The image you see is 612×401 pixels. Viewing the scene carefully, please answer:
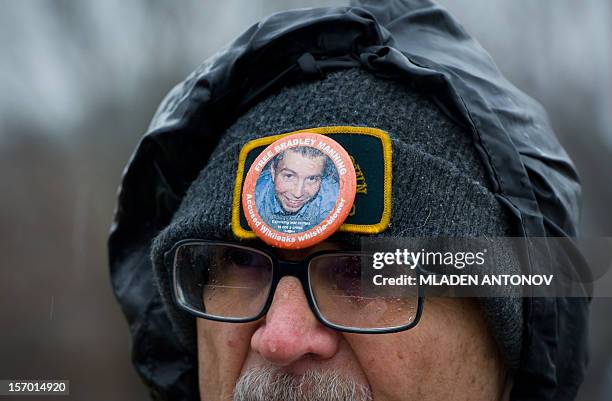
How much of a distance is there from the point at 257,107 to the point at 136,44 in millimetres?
2030

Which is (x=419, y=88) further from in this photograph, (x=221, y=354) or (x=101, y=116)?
(x=101, y=116)

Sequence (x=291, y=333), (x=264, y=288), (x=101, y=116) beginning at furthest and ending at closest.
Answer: (x=101, y=116), (x=264, y=288), (x=291, y=333)

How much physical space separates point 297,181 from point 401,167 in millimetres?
191

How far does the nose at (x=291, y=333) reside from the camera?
1311mm

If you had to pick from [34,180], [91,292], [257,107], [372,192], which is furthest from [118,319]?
[372,192]

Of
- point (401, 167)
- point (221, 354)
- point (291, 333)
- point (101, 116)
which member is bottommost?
point (101, 116)

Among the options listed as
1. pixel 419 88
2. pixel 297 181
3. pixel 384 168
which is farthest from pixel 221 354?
pixel 419 88

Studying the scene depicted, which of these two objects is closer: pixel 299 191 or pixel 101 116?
pixel 299 191

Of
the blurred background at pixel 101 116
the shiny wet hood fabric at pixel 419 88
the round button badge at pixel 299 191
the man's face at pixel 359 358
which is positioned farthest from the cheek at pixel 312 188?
the blurred background at pixel 101 116

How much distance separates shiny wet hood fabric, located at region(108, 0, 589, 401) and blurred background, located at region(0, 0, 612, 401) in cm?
139

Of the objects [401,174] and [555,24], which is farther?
[555,24]

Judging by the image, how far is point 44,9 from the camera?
3260mm

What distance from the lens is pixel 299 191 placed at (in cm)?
134

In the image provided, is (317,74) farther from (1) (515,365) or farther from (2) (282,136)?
(1) (515,365)
